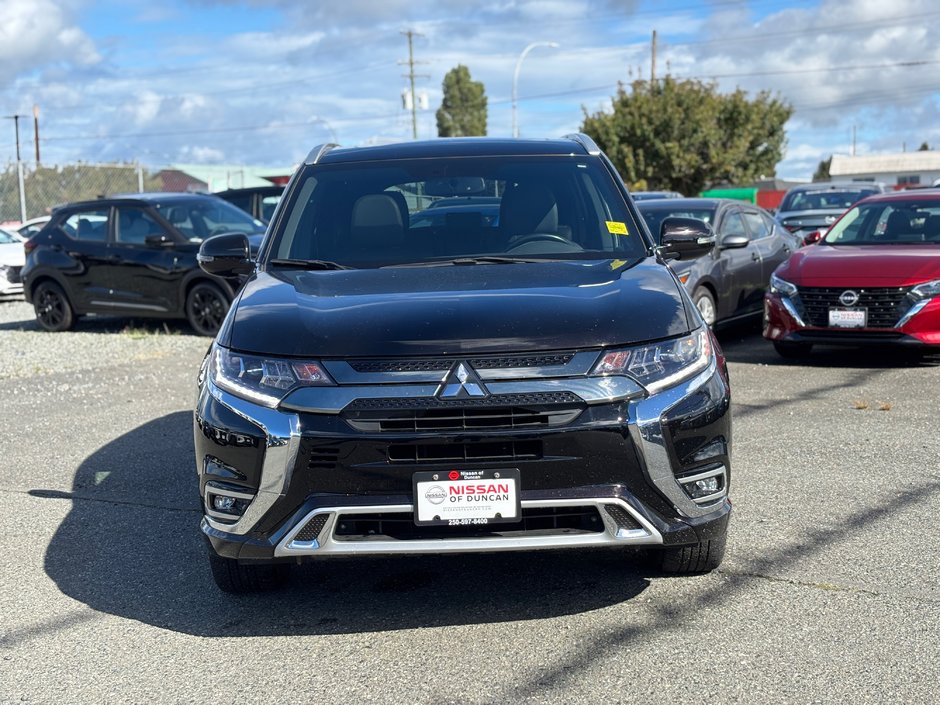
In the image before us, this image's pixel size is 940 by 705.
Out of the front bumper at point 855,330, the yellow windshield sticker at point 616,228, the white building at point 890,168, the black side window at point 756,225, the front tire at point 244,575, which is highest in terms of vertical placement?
the white building at point 890,168

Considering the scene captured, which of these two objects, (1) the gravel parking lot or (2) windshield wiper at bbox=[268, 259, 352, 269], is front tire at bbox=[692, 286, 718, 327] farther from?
(2) windshield wiper at bbox=[268, 259, 352, 269]

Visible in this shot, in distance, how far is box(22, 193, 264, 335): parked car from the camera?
14.2 metres

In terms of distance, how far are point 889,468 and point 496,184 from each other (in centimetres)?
273

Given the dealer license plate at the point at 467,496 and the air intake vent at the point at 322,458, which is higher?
the air intake vent at the point at 322,458

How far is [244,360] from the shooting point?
411 centimetres

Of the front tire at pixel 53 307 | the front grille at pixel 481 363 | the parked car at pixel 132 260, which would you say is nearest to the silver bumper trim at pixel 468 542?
the front grille at pixel 481 363

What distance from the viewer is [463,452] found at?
386 cm

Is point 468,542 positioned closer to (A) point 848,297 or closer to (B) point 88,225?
(A) point 848,297

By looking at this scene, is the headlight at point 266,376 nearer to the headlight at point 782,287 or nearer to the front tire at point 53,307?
the headlight at point 782,287

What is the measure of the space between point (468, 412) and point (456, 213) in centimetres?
170

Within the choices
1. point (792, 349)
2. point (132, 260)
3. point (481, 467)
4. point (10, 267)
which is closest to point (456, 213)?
point (481, 467)

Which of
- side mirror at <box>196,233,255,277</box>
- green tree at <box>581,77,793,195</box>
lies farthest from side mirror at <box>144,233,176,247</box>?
green tree at <box>581,77,793,195</box>

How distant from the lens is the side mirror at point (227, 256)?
5.59m

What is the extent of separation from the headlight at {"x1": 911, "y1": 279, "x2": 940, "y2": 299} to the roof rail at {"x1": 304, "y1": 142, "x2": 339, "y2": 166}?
19.0 feet
